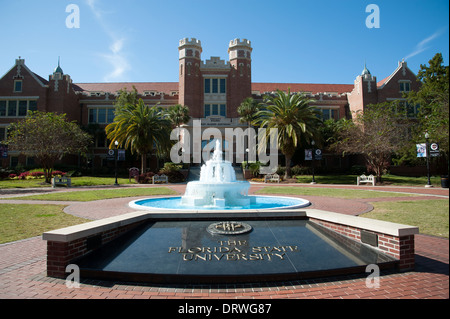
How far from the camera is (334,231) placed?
556cm

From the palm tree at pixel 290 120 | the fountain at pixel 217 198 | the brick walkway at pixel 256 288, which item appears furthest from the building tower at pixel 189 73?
the brick walkway at pixel 256 288

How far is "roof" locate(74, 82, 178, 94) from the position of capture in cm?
4862

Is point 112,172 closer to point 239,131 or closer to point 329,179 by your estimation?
point 239,131

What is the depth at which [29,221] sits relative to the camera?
834 cm

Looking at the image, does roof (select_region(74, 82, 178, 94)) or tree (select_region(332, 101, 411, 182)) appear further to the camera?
roof (select_region(74, 82, 178, 94))

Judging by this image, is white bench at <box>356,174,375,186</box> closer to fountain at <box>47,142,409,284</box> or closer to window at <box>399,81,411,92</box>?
A: fountain at <box>47,142,409,284</box>

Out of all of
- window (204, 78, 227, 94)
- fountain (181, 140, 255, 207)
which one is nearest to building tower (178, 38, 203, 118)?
window (204, 78, 227, 94)

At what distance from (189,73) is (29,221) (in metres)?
34.9

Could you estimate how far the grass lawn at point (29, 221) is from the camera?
271 inches

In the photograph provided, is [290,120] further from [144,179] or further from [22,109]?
[22,109]

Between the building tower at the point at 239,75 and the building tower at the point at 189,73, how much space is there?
546 cm

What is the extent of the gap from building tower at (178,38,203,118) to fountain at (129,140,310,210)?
2694 cm
